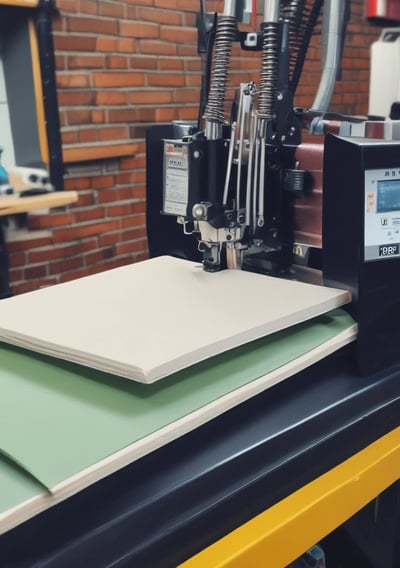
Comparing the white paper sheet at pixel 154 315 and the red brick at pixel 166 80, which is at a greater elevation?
the red brick at pixel 166 80

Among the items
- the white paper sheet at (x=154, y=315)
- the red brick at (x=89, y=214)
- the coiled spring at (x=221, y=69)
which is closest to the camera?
the white paper sheet at (x=154, y=315)

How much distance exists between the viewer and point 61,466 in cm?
61

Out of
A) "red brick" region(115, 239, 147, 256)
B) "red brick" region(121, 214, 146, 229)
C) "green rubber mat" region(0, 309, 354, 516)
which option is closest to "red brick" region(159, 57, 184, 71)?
"red brick" region(121, 214, 146, 229)

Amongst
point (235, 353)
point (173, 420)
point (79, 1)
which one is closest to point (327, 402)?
→ point (235, 353)

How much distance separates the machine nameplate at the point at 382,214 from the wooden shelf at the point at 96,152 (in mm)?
1578

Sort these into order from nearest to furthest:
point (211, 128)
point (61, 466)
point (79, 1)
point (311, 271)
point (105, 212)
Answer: point (61, 466) → point (211, 128) → point (311, 271) → point (79, 1) → point (105, 212)

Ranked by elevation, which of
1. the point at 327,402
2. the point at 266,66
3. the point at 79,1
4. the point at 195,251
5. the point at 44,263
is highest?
the point at 79,1

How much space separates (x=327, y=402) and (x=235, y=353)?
14cm

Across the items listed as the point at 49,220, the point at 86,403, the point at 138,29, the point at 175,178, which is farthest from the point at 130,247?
the point at 86,403

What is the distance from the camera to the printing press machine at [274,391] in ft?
2.19

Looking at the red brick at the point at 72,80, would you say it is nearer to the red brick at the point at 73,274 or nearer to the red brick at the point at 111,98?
the red brick at the point at 111,98

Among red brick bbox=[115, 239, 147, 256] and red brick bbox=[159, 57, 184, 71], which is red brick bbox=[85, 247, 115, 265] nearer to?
red brick bbox=[115, 239, 147, 256]

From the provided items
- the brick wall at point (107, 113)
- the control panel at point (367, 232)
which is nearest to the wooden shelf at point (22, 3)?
the brick wall at point (107, 113)

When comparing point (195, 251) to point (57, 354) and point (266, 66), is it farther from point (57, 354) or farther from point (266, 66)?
point (57, 354)
